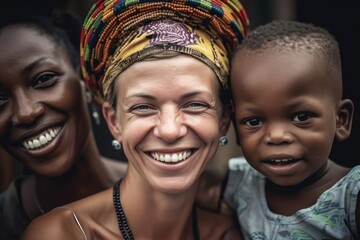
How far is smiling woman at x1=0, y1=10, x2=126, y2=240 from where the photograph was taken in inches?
121

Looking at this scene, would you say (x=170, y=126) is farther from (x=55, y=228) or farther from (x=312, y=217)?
(x=312, y=217)

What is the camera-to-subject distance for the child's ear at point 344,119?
2783mm

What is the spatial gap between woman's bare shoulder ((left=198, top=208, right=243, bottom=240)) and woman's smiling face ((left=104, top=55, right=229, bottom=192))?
495 mm

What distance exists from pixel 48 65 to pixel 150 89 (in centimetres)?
87

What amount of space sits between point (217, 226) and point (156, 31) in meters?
1.19

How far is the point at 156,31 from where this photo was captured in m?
2.67

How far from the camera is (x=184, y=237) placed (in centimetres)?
301

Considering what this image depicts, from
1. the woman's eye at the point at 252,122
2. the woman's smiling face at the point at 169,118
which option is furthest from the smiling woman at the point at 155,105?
the woman's eye at the point at 252,122

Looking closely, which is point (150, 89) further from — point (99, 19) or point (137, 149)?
point (99, 19)

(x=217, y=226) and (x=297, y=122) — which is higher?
(x=297, y=122)

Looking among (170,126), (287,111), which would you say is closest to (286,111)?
(287,111)

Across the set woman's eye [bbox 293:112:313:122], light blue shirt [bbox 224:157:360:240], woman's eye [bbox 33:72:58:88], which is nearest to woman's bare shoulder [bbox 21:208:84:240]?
woman's eye [bbox 33:72:58:88]

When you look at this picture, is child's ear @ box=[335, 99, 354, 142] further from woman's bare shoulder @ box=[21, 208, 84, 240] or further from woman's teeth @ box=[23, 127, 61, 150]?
woman's teeth @ box=[23, 127, 61, 150]

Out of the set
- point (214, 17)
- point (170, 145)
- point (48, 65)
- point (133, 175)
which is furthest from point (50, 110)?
point (214, 17)
